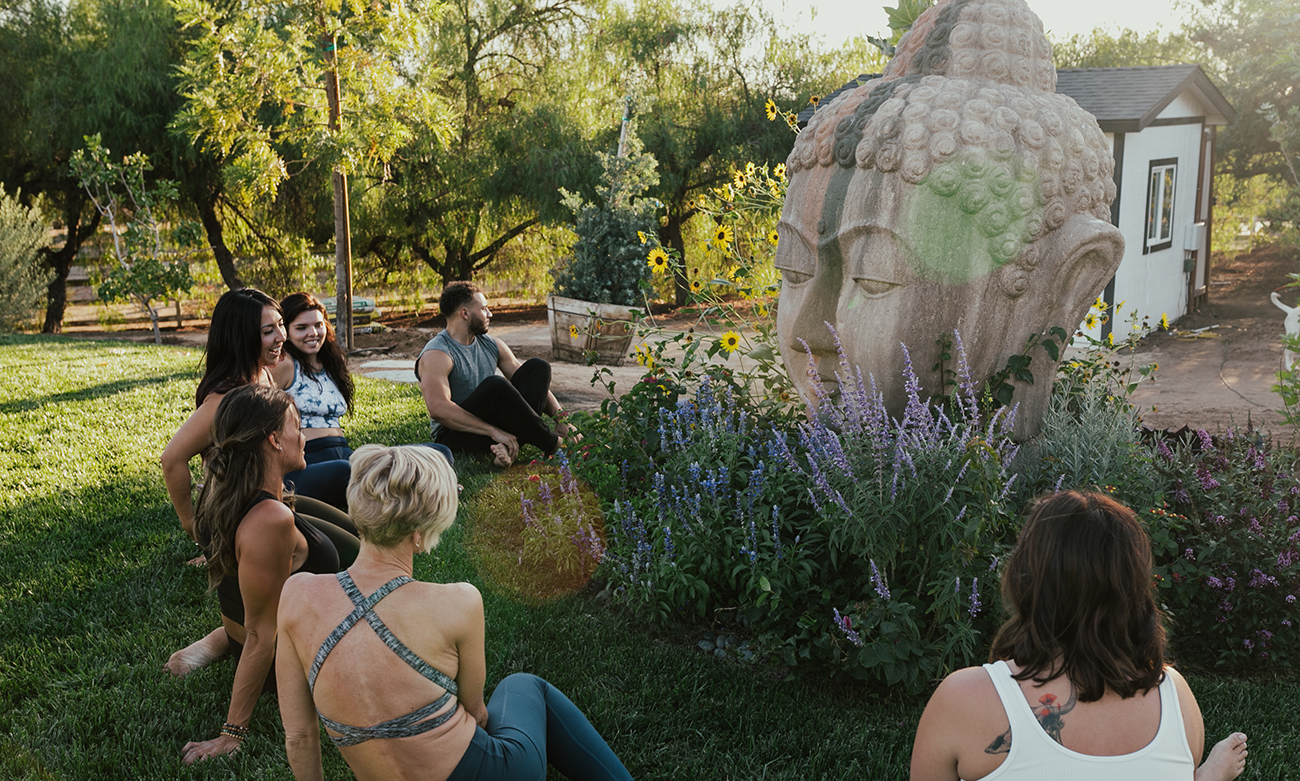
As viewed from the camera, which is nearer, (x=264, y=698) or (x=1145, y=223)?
(x=264, y=698)

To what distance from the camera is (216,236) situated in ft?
61.0

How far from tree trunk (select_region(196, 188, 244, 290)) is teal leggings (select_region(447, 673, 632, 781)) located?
17.8 metres

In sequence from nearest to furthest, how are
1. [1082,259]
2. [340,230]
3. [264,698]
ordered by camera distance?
1. [264,698]
2. [1082,259]
3. [340,230]

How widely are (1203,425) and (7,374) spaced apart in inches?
445

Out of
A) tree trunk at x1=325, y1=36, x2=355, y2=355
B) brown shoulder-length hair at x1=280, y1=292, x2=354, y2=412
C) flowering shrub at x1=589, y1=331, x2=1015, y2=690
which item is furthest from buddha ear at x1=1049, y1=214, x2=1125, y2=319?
tree trunk at x1=325, y1=36, x2=355, y2=355

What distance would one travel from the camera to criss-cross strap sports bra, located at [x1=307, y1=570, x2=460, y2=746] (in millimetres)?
2137

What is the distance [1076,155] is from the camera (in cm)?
362

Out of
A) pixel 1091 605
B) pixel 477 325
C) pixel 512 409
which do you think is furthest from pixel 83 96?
pixel 1091 605

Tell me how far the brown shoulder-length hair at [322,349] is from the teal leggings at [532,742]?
261cm

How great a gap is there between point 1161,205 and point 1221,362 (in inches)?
144

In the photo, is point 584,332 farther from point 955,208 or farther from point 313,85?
point 955,208

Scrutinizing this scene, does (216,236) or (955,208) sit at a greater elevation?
(216,236)

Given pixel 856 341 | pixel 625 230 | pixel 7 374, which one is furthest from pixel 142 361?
pixel 856 341

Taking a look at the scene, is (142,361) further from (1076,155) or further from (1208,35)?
(1208,35)
